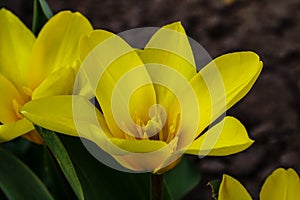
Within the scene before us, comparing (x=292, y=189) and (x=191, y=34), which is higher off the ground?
(x=292, y=189)

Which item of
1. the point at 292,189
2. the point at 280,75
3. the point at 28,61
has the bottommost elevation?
the point at 280,75

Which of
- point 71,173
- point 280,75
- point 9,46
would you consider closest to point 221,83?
point 71,173

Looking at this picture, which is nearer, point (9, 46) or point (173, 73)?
point (173, 73)

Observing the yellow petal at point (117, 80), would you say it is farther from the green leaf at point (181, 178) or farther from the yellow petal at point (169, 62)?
the green leaf at point (181, 178)

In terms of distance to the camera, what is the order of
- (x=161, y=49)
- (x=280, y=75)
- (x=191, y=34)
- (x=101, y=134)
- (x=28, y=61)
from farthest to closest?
1. (x=191, y=34)
2. (x=280, y=75)
3. (x=28, y=61)
4. (x=161, y=49)
5. (x=101, y=134)

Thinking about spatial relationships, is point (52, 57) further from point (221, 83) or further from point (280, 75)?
point (280, 75)
